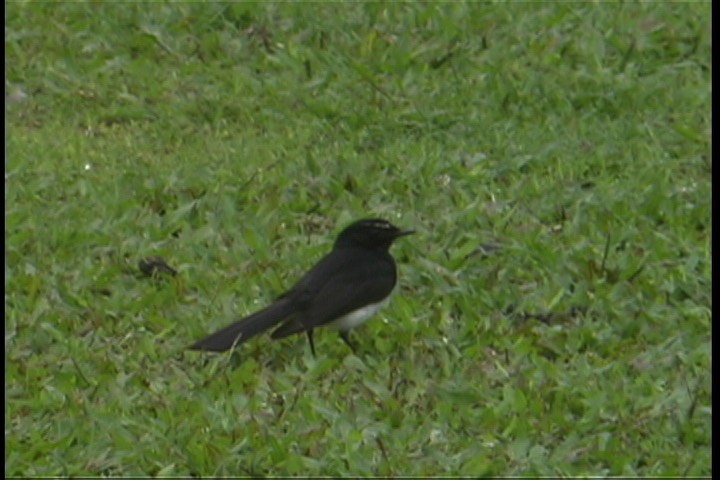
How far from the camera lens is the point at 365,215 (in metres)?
10.4

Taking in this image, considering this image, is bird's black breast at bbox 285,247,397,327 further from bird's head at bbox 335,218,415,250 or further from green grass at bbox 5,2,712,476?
green grass at bbox 5,2,712,476

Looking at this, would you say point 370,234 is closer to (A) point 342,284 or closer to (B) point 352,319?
(A) point 342,284

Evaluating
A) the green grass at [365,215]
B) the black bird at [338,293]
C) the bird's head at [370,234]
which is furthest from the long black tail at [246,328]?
the bird's head at [370,234]

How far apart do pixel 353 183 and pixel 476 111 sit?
1.19 metres

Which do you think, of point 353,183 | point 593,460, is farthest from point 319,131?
point 593,460

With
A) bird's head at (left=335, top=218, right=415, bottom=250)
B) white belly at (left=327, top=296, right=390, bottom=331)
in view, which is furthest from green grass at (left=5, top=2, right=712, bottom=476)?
bird's head at (left=335, top=218, right=415, bottom=250)

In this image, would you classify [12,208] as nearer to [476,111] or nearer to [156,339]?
[156,339]

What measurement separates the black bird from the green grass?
0.44 feet

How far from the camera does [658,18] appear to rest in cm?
1255

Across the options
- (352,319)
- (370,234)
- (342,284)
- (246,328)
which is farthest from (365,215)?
(246,328)

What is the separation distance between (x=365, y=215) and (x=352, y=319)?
1637 mm

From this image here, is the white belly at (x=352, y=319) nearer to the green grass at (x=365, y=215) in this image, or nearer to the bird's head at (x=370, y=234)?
the green grass at (x=365, y=215)

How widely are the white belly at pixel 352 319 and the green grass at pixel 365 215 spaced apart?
0.09m

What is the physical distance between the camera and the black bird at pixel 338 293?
28.0 feet
